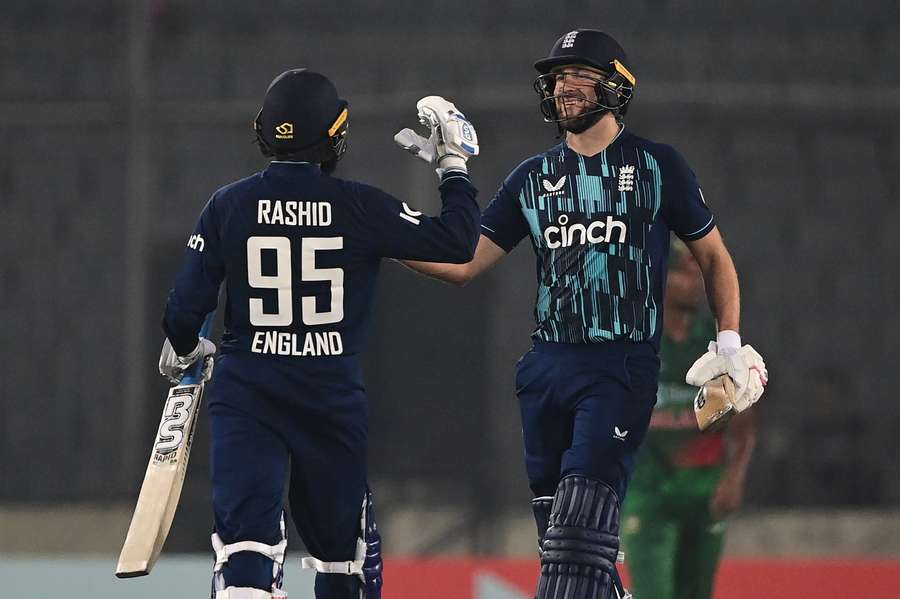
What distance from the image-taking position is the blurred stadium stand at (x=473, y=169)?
8.47 m

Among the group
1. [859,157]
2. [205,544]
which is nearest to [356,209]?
[205,544]

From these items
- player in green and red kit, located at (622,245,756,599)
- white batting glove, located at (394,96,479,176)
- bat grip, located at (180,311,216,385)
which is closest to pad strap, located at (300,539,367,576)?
bat grip, located at (180,311,216,385)

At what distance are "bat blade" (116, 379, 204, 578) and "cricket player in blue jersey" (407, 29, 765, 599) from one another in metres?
0.61

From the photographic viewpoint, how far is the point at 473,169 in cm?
872

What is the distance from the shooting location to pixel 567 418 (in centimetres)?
347

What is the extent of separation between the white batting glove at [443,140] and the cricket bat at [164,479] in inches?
23.6

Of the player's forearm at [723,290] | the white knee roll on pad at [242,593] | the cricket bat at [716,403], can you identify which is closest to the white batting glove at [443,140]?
the player's forearm at [723,290]

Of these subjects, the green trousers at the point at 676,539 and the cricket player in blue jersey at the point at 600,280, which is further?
the green trousers at the point at 676,539

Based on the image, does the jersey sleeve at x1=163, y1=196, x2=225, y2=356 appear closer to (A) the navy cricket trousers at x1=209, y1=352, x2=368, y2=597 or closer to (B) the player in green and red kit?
(A) the navy cricket trousers at x1=209, y1=352, x2=368, y2=597

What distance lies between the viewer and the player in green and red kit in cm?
447

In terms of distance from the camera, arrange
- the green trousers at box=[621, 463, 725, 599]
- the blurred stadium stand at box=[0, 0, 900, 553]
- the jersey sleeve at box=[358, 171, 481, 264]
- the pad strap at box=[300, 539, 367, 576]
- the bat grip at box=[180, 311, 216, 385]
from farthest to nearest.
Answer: the blurred stadium stand at box=[0, 0, 900, 553] < the green trousers at box=[621, 463, 725, 599] < the bat grip at box=[180, 311, 216, 385] < the pad strap at box=[300, 539, 367, 576] < the jersey sleeve at box=[358, 171, 481, 264]

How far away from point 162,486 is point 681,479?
65.2 inches

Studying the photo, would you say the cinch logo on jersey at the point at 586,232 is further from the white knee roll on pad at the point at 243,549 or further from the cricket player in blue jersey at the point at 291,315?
the white knee roll on pad at the point at 243,549

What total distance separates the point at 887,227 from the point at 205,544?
4223mm
